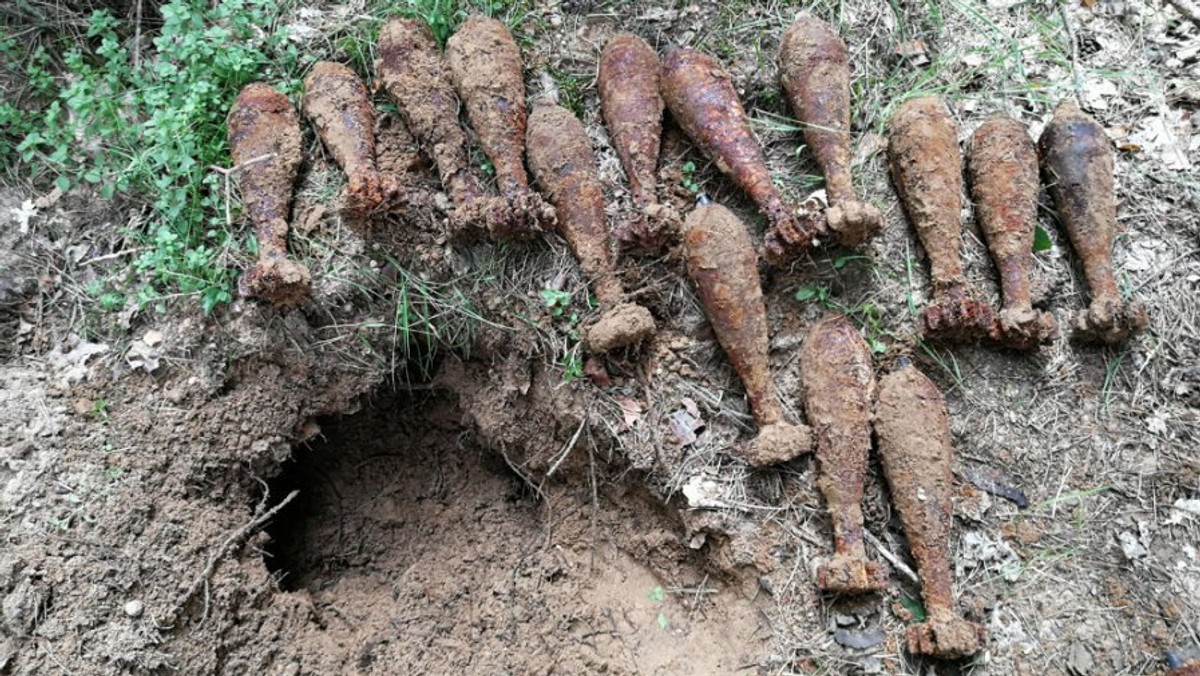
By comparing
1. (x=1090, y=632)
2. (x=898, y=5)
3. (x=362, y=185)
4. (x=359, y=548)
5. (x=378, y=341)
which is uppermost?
(x=898, y=5)

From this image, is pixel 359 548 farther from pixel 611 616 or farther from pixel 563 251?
pixel 563 251

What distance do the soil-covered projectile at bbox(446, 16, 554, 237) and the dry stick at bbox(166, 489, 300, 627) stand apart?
1172 mm

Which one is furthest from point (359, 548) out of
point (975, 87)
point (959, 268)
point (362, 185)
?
point (975, 87)

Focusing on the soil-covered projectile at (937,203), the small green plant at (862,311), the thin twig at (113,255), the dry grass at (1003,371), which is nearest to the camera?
the dry grass at (1003,371)

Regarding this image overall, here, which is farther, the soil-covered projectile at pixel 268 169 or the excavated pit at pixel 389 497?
the excavated pit at pixel 389 497

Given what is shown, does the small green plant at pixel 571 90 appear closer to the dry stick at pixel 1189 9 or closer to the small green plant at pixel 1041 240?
the small green plant at pixel 1041 240

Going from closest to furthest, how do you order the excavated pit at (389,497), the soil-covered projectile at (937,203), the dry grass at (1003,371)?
the dry grass at (1003,371)
the soil-covered projectile at (937,203)
the excavated pit at (389,497)

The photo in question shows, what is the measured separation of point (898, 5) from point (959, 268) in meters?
1.07

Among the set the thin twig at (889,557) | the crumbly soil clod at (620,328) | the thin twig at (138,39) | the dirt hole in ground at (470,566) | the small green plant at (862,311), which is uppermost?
the thin twig at (138,39)

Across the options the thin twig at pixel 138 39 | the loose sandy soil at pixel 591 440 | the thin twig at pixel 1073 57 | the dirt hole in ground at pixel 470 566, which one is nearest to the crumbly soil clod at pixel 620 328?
the loose sandy soil at pixel 591 440

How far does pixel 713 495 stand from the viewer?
247 centimetres

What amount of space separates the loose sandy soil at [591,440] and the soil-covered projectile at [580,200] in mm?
75

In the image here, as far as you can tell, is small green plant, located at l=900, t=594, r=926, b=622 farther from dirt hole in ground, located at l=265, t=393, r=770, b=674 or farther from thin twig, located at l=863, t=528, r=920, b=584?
dirt hole in ground, located at l=265, t=393, r=770, b=674

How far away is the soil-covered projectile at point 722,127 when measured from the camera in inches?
97.7
